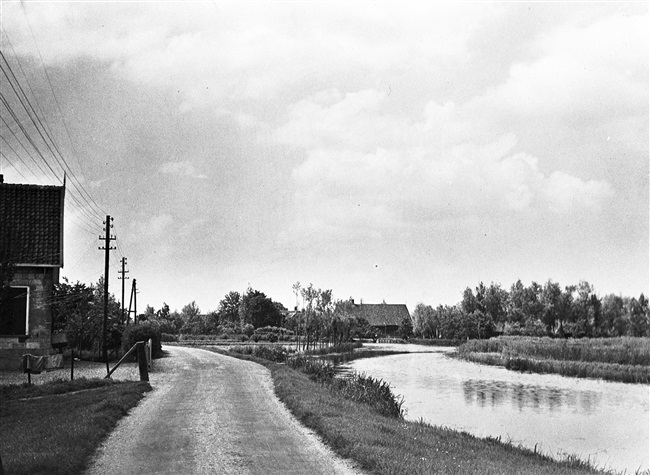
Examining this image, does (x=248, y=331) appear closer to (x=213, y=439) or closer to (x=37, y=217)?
(x=37, y=217)

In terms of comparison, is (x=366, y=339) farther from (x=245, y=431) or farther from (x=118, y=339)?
(x=245, y=431)

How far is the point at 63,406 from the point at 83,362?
19668 mm

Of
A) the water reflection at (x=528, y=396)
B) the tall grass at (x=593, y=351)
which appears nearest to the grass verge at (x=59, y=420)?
the water reflection at (x=528, y=396)

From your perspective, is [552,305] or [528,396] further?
[552,305]

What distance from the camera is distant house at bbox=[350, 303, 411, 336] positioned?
10969 centimetres

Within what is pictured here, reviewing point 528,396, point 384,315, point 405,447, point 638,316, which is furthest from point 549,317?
point 405,447

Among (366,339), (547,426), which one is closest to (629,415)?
(547,426)

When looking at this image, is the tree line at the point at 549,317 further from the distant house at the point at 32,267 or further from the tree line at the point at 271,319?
the distant house at the point at 32,267

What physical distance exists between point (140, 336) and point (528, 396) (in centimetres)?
2152

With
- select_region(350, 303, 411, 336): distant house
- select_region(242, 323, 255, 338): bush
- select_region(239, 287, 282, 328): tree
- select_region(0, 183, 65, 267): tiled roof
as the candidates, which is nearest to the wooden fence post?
select_region(0, 183, 65, 267): tiled roof

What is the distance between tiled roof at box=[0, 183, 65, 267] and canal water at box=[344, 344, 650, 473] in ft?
55.8

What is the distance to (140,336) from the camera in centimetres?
3666

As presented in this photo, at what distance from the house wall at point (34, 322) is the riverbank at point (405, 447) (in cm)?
1487

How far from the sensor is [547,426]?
66.9 feet
